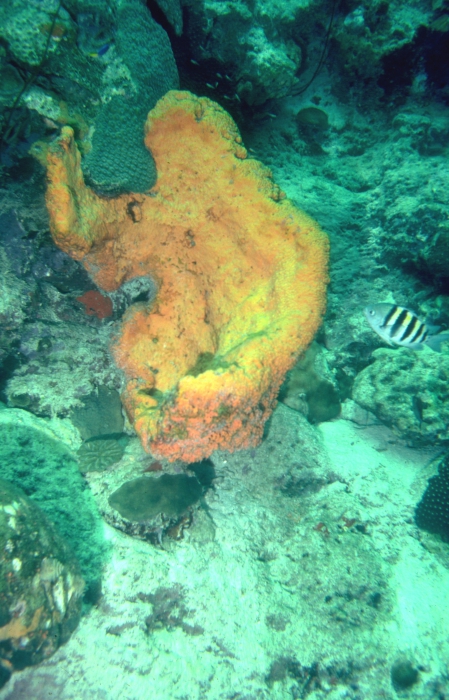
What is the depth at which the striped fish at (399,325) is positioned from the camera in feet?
9.74

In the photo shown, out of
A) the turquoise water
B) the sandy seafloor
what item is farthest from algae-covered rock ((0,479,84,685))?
the sandy seafloor

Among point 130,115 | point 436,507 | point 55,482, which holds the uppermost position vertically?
point 130,115

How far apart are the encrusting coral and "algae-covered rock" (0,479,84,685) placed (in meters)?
0.90

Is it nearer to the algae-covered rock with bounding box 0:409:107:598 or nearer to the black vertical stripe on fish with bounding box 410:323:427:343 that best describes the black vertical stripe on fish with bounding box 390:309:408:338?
the black vertical stripe on fish with bounding box 410:323:427:343

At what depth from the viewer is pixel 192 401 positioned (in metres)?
2.20

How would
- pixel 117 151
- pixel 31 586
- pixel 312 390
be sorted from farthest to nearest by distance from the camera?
1. pixel 312 390
2. pixel 117 151
3. pixel 31 586

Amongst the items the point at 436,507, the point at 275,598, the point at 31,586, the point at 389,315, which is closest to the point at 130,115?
the point at 389,315

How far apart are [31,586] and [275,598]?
6.99 feet

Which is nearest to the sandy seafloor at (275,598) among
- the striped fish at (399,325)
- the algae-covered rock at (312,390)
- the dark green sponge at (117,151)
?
the algae-covered rock at (312,390)

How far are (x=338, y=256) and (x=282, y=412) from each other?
2264mm

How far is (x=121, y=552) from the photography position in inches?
114

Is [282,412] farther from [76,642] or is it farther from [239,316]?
[76,642]

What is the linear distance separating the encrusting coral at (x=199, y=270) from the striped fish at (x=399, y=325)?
34.5 inches

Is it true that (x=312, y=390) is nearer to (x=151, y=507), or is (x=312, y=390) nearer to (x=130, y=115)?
(x=151, y=507)
